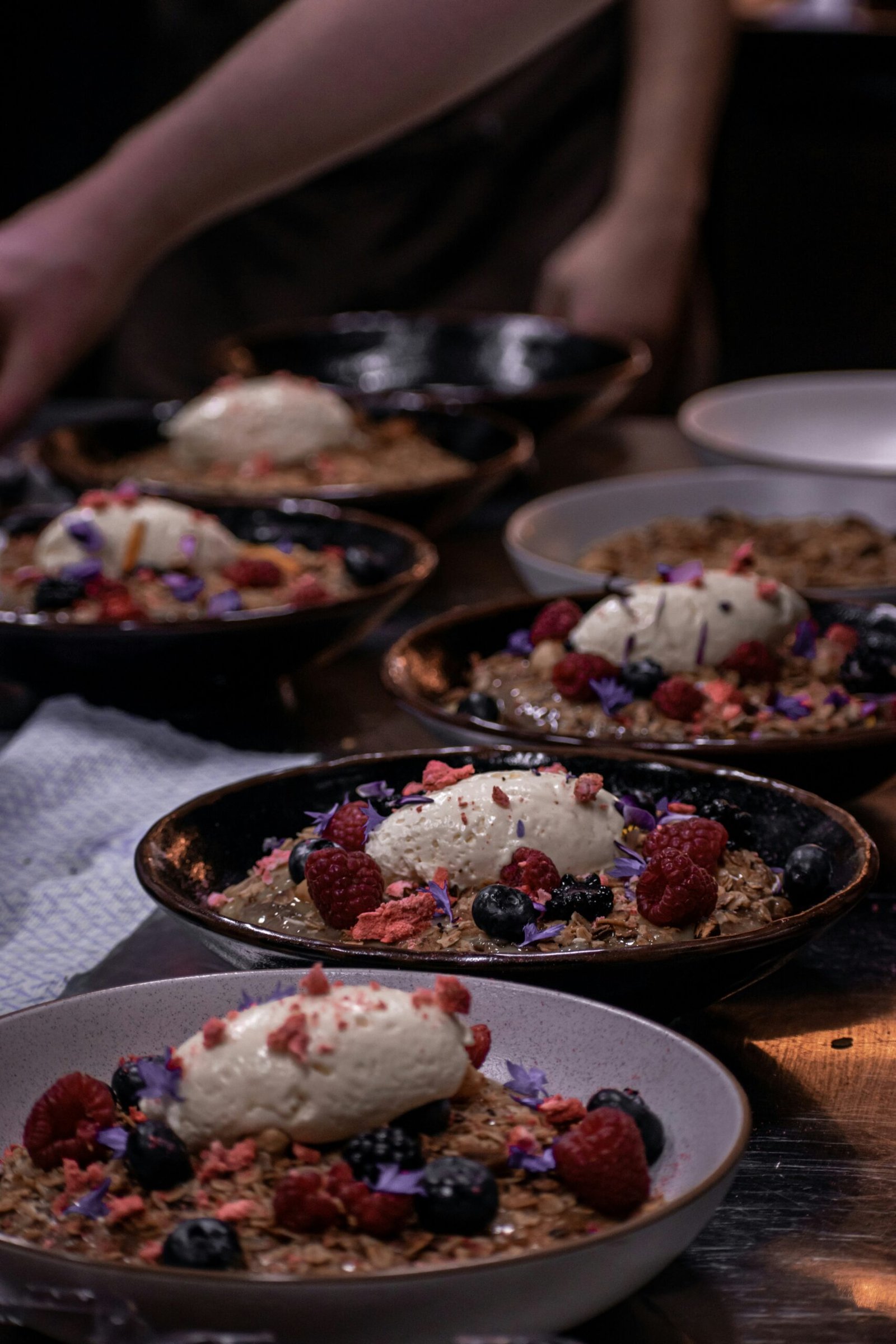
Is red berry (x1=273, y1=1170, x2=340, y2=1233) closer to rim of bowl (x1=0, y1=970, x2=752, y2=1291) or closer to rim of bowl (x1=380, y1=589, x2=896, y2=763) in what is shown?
rim of bowl (x1=0, y1=970, x2=752, y2=1291)

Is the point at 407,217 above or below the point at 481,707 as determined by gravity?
above

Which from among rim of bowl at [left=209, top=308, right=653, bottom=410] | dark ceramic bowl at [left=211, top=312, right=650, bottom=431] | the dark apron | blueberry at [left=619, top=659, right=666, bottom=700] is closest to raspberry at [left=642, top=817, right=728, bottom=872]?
blueberry at [left=619, top=659, right=666, bottom=700]

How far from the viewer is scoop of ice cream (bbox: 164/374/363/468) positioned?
2580 millimetres

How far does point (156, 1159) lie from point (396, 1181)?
0.14m

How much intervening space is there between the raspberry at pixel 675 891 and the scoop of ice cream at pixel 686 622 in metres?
0.49

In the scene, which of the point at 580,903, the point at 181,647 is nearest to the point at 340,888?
the point at 580,903

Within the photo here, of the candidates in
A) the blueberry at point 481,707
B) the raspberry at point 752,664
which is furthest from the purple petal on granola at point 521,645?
the raspberry at point 752,664

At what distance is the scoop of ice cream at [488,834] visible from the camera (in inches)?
48.3

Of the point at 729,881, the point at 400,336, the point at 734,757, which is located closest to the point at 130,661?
the point at 734,757

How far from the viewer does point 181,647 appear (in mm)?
1829

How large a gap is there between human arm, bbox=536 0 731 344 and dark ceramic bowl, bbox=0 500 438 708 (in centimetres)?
168

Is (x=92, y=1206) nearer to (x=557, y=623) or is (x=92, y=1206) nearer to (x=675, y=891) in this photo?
(x=675, y=891)

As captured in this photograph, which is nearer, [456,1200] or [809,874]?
[456,1200]

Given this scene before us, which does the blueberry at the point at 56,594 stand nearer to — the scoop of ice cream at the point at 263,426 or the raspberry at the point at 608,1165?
the scoop of ice cream at the point at 263,426
